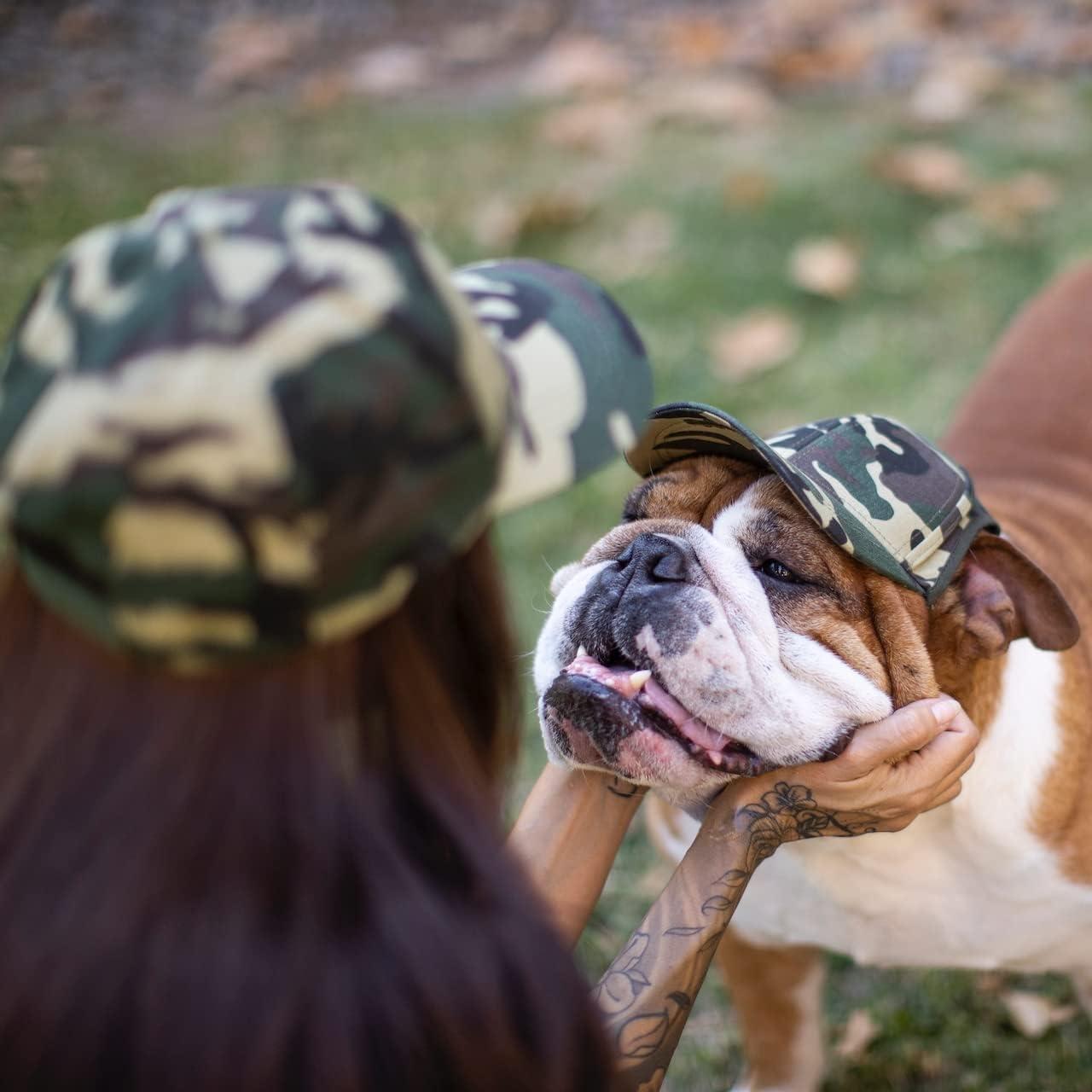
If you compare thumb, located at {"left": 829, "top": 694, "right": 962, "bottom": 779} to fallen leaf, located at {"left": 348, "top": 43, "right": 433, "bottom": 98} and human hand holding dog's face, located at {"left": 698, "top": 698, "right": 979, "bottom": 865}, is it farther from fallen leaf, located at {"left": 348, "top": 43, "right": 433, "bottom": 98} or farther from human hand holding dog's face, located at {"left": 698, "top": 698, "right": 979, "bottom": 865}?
fallen leaf, located at {"left": 348, "top": 43, "right": 433, "bottom": 98}

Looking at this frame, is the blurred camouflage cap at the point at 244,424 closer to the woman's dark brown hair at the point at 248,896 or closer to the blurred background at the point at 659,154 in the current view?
the woman's dark brown hair at the point at 248,896

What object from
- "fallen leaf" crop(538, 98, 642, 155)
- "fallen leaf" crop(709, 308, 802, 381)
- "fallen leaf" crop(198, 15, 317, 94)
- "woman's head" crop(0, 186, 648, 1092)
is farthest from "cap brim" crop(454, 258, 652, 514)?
"fallen leaf" crop(198, 15, 317, 94)

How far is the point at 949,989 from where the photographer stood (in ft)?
10.1

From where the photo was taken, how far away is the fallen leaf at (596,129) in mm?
6605

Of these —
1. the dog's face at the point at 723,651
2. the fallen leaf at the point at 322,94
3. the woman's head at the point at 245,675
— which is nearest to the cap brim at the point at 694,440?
the dog's face at the point at 723,651

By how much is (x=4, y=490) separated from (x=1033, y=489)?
2.29 meters

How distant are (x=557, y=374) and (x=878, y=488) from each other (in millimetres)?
802

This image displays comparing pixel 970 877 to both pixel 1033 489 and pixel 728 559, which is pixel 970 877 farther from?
pixel 1033 489

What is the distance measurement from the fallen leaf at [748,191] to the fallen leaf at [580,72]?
1400 mm

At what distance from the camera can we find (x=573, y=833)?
232 centimetres

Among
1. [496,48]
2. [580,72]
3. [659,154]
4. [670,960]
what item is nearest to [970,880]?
[670,960]

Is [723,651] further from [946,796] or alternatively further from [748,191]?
[748,191]

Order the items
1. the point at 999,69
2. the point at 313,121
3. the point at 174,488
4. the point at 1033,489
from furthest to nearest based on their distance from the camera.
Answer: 1. the point at 313,121
2. the point at 999,69
3. the point at 1033,489
4. the point at 174,488

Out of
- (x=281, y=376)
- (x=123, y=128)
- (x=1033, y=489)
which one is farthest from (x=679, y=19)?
(x=281, y=376)
